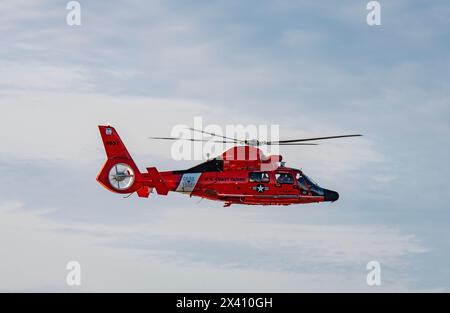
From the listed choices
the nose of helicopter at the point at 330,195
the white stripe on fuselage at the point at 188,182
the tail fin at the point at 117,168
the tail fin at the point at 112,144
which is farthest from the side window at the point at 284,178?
the tail fin at the point at 112,144

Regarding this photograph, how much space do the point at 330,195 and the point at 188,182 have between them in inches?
622

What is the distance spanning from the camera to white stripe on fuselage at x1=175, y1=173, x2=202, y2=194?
113 m

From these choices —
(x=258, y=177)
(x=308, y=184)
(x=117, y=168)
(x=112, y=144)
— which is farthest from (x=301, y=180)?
(x=112, y=144)

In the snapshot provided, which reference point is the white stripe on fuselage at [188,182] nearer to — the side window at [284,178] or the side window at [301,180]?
the side window at [284,178]

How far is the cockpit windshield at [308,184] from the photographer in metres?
116

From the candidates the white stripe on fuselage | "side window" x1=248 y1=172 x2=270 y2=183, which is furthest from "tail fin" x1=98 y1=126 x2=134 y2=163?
"side window" x1=248 y1=172 x2=270 y2=183

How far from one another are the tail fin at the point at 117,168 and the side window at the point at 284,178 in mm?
14148

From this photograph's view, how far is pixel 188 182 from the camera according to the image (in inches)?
4454

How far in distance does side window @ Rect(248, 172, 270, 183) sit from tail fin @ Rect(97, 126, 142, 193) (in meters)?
11.3
